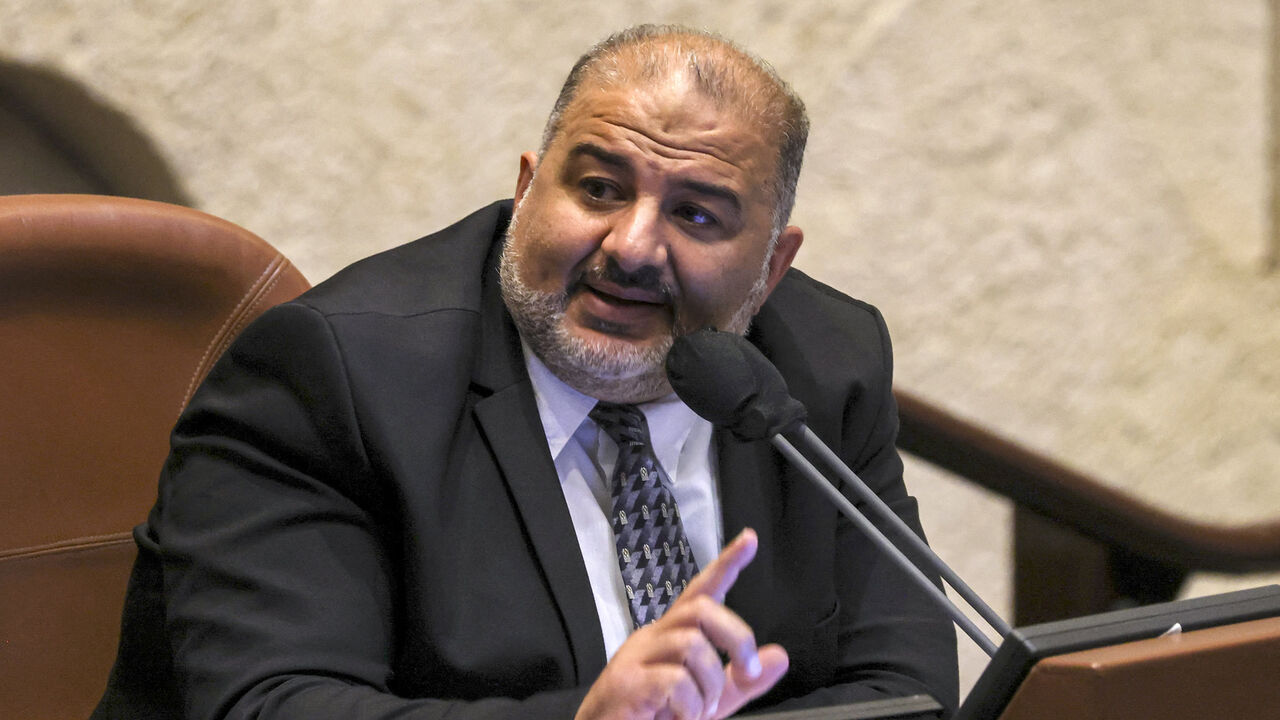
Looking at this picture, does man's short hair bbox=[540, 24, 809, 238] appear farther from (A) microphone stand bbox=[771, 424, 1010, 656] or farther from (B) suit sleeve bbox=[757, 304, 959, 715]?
(A) microphone stand bbox=[771, 424, 1010, 656]

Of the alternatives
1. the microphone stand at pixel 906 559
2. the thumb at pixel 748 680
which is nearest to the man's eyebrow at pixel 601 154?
the microphone stand at pixel 906 559

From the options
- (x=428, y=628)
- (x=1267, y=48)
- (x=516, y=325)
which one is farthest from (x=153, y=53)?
(x=1267, y=48)

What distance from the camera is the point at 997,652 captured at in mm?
717

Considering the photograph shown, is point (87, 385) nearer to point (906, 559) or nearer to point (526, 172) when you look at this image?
point (526, 172)

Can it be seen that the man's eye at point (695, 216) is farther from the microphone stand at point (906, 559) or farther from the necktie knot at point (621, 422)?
the microphone stand at point (906, 559)

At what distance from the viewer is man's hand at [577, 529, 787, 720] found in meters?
0.83

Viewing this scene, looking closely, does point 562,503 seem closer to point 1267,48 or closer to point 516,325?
point 516,325

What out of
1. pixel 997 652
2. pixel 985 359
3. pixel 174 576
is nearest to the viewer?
pixel 997 652

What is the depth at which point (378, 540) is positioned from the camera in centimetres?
122

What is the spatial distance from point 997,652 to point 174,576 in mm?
803

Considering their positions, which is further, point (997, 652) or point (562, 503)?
point (562, 503)

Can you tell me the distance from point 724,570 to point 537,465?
466 mm

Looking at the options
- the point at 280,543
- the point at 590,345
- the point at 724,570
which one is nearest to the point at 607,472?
the point at 590,345

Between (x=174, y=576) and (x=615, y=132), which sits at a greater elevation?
(x=615, y=132)
